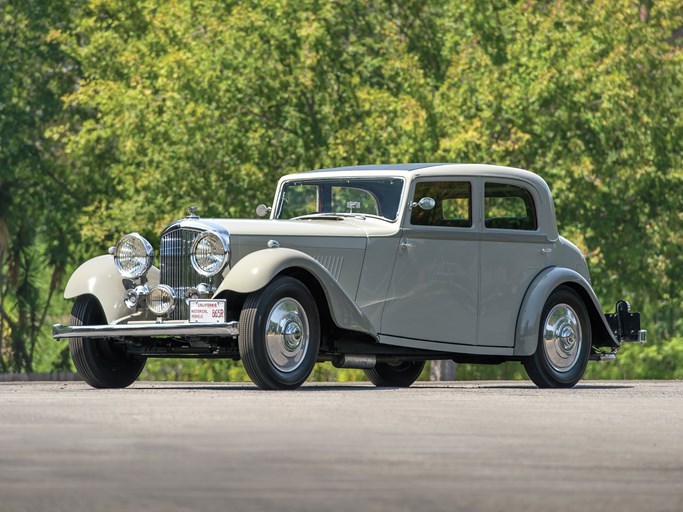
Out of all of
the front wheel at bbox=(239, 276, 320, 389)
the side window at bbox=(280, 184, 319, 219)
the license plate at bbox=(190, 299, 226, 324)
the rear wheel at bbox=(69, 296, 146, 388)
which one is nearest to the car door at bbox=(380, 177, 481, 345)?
the front wheel at bbox=(239, 276, 320, 389)

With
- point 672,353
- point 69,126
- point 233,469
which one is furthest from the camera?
point 69,126

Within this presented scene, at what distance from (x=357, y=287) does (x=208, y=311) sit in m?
1.60

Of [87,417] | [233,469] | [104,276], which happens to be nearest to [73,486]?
[233,469]

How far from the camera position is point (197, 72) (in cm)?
2972

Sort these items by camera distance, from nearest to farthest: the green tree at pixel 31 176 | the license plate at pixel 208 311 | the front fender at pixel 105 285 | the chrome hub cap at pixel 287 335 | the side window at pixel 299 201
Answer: the license plate at pixel 208 311, the chrome hub cap at pixel 287 335, the front fender at pixel 105 285, the side window at pixel 299 201, the green tree at pixel 31 176

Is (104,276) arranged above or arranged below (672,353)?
above

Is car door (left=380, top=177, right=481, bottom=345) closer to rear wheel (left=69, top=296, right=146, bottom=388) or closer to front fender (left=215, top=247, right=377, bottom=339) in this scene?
front fender (left=215, top=247, right=377, bottom=339)

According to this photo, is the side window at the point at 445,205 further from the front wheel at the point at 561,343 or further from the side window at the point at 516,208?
the front wheel at the point at 561,343

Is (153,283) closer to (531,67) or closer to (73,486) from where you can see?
(73,486)

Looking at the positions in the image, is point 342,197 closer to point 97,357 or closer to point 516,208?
point 516,208

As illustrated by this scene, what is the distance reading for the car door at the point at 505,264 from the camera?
15664mm

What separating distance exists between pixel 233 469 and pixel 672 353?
2501 cm

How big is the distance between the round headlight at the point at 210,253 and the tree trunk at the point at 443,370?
16.6m

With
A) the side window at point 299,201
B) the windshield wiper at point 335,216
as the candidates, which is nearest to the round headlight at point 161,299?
the windshield wiper at point 335,216
